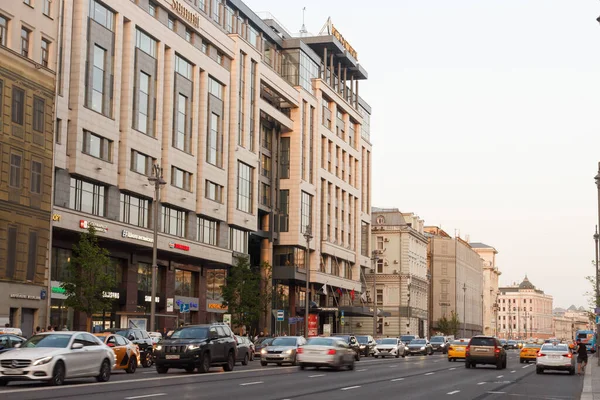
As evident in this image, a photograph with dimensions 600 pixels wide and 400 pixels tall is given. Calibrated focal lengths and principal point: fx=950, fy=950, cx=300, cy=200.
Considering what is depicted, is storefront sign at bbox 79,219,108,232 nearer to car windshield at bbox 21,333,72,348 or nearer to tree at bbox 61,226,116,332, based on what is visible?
tree at bbox 61,226,116,332

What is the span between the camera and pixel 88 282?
50.3 metres

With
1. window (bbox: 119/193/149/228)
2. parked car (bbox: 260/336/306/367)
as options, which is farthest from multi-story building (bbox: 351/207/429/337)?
parked car (bbox: 260/336/306/367)

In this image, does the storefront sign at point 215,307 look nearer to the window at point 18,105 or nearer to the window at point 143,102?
the window at point 143,102

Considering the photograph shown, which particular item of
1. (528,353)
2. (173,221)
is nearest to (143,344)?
(173,221)

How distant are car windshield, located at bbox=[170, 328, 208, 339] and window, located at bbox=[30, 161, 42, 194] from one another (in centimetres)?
2058

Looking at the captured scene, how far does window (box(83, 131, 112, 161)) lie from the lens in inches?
2233

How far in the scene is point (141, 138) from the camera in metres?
62.2

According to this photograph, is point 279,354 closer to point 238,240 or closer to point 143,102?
point 143,102

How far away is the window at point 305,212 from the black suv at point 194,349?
56762mm

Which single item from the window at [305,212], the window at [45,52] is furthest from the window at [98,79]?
the window at [305,212]

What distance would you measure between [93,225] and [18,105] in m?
7.98

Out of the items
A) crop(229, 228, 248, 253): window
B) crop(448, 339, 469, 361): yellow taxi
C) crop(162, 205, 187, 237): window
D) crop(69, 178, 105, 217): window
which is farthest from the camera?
crop(229, 228, 248, 253): window

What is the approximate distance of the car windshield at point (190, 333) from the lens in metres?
33.8

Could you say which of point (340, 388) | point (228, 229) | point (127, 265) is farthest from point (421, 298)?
point (340, 388)
